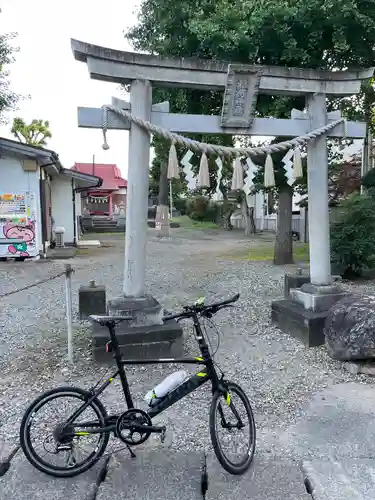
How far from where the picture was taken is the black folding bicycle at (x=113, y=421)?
2.73 meters

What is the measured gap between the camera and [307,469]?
2.81 metres

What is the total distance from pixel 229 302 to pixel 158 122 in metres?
2.66

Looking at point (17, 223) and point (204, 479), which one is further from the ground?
point (17, 223)

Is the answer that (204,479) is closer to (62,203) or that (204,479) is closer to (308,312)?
(308,312)

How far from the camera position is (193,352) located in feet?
16.5

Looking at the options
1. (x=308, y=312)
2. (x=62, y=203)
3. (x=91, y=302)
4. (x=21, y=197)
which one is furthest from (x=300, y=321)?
(x=62, y=203)

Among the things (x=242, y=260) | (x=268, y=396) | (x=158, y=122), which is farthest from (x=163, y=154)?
(x=268, y=396)

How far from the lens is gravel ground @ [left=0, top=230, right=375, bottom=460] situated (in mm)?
3559

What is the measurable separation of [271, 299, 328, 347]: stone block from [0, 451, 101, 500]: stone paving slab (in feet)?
10.2

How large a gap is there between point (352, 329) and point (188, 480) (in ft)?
7.90

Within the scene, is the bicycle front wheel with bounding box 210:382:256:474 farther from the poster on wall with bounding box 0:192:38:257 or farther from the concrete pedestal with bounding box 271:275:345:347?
the poster on wall with bounding box 0:192:38:257

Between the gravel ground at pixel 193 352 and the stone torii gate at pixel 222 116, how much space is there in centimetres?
83

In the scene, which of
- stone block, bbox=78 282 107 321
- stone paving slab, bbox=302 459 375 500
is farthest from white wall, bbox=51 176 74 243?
stone paving slab, bbox=302 459 375 500

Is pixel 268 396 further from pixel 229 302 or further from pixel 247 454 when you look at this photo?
pixel 229 302
